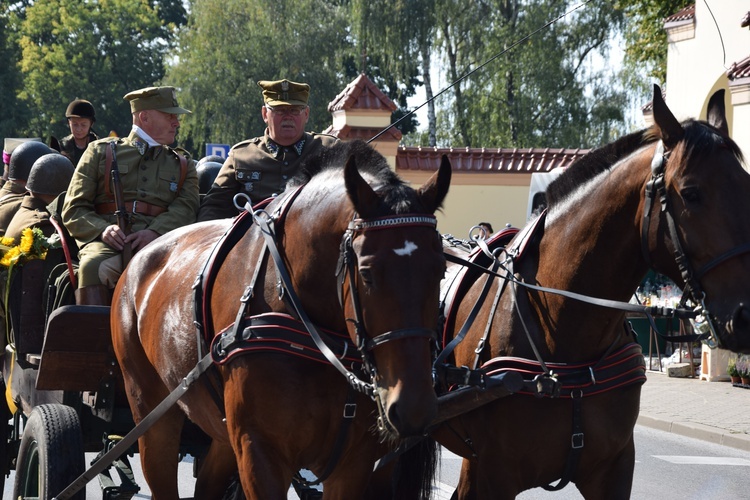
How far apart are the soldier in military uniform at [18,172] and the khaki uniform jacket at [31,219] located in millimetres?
597

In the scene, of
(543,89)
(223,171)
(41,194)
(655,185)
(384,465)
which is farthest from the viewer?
(543,89)

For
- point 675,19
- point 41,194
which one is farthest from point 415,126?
point 41,194

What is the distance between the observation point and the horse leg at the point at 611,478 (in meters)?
4.52

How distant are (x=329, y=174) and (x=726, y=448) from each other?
768 cm

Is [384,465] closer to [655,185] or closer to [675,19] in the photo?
[655,185]

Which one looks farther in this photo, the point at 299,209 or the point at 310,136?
the point at 310,136

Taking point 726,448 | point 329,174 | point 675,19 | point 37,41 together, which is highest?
point 37,41

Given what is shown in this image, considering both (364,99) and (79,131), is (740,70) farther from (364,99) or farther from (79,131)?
(79,131)

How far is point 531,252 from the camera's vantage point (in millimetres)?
4832

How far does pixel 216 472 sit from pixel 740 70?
481 inches

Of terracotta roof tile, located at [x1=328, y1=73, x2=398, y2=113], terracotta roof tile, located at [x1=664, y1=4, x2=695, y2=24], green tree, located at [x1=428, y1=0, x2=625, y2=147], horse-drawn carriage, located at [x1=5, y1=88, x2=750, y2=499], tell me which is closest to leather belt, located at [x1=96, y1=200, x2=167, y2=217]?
horse-drawn carriage, located at [x1=5, y1=88, x2=750, y2=499]

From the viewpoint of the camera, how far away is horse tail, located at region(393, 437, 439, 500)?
5469mm

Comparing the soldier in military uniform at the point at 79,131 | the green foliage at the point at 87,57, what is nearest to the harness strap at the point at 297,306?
the soldier in military uniform at the point at 79,131

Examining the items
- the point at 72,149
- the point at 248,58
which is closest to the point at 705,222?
the point at 72,149
